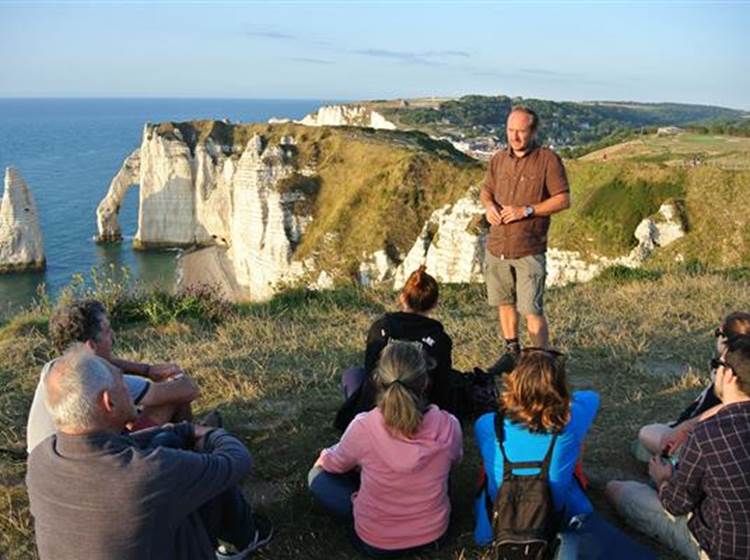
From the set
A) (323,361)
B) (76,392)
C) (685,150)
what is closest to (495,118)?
(685,150)

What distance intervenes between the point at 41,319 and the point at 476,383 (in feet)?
23.6

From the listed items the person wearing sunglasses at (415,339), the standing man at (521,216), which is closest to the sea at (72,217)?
the standing man at (521,216)

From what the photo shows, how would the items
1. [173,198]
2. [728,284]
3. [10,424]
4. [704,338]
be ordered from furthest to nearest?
[173,198] < [728,284] < [704,338] < [10,424]

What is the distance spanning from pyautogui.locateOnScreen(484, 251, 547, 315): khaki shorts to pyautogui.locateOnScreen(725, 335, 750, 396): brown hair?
3.08 m

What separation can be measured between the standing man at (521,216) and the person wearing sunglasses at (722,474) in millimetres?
2860

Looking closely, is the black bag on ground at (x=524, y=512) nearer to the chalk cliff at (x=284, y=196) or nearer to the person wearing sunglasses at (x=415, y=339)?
the person wearing sunglasses at (x=415, y=339)

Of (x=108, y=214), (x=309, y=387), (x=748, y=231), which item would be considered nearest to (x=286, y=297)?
(x=309, y=387)

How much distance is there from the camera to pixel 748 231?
26.2 meters

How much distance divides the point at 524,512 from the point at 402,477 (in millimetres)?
665

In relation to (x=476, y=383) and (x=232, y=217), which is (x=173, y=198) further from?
(x=476, y=383)

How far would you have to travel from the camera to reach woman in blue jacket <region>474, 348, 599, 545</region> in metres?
3.71

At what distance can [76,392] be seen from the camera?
2.85 m

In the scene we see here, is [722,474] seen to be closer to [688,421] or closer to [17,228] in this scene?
[688,421]

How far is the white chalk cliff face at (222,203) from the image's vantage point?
145 ft
